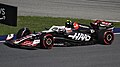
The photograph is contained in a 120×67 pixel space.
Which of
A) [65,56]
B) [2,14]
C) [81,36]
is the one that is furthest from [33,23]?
[65,56]

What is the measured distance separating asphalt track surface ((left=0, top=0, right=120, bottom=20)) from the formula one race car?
6.53 metres

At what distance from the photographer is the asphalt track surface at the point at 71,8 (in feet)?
62.4

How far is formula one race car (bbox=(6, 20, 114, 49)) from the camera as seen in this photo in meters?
10.8

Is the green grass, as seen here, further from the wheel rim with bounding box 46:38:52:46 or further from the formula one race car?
the wheel rim with bounding box 46:38:52:46

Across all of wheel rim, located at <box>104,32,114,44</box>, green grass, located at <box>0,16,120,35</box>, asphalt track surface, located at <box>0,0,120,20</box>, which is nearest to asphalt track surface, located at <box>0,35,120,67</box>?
wheel rim, located at <box>104,32,114,44</box>

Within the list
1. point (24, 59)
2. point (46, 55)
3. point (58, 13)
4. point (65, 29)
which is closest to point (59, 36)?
point (65, 29)

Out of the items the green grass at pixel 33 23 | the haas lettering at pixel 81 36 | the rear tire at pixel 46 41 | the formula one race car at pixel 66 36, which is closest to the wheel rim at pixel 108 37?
the formula one race car at pixel 66 36

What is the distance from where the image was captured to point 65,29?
11523mm

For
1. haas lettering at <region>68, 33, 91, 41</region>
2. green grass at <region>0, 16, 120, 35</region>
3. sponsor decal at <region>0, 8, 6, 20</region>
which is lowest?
green grass at <region>0, 16, 120, 35</region>

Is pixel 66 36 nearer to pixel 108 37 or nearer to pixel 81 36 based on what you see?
pixel 81 36

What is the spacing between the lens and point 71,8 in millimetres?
20703

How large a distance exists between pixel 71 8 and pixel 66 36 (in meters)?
9.36

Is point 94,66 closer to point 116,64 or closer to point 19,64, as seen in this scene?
point 116,64

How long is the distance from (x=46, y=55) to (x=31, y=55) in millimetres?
404
